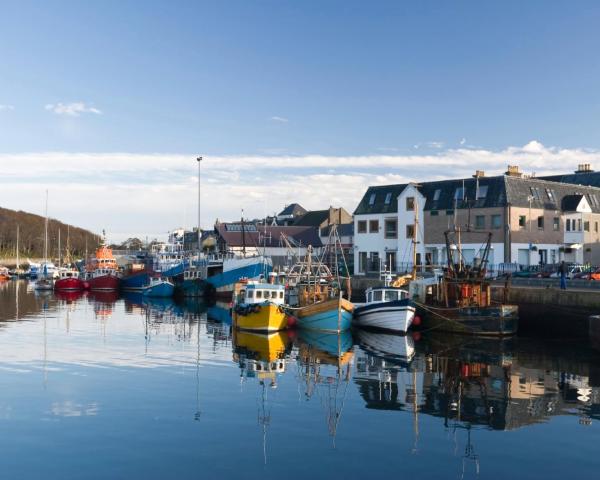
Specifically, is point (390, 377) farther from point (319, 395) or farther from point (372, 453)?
point (372, 453)

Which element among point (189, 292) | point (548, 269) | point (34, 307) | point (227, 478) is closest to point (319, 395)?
point (227, 478)

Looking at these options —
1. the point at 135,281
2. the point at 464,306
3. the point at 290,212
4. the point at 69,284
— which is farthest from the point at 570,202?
the point at 290,212

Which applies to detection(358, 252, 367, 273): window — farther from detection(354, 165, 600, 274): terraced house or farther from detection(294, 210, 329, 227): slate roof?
detection(294, 210, 329, 227): slate roof

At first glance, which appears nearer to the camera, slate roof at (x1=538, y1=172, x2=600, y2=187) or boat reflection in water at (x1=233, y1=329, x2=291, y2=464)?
boat reflection in water at (x1=233, y1=329, x2=291, y2=464)

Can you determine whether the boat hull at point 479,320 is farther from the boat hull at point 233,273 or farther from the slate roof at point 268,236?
the slate roof at point 268,236

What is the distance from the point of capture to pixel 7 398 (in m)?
21.4

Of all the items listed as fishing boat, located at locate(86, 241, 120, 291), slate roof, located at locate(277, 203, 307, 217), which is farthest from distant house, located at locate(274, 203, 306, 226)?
fishing boat, located at locate(86, 241, 120, 291)

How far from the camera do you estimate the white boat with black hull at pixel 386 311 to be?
3916cm

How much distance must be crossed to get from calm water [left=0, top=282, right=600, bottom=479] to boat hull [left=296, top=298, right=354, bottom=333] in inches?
101

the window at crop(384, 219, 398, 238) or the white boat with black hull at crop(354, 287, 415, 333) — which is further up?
the window at crop(384, 219, 398, 238)

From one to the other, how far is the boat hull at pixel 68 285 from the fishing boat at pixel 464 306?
195 feet

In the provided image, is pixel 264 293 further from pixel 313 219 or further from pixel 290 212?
pixel 290 212

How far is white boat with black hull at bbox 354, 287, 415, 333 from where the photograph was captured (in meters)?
39.2

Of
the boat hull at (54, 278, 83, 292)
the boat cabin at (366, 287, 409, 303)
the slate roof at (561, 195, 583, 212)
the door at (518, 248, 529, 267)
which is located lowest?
the boat hull at (54, 278, 83, 292)
